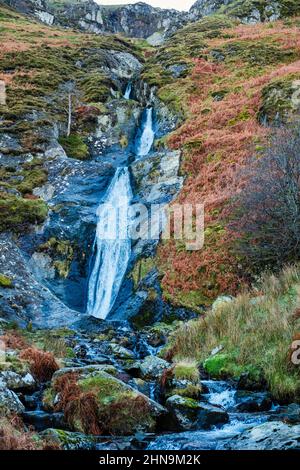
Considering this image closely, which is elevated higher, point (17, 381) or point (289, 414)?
Answer: point (17, 381)

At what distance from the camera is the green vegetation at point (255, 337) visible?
959cm

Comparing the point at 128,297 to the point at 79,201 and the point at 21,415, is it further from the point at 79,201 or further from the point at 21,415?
the point at 21,415

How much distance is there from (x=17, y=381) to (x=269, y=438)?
5.46 meters

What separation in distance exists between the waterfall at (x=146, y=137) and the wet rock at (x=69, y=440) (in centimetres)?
3060

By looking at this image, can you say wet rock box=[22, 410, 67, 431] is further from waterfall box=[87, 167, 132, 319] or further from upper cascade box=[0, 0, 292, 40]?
upper cascade box=[0, 0, 292, 40]

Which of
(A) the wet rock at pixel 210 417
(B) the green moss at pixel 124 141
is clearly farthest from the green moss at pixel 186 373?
(B) the green moss at pixel 124 141

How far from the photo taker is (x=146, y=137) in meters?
39.3

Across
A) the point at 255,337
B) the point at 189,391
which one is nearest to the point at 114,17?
the point at 255,337

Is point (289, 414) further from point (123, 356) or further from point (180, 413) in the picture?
point (123, 356)

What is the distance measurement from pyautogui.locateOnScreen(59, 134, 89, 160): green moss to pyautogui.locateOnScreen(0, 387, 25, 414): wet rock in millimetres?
28230

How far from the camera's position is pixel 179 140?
1300 inches

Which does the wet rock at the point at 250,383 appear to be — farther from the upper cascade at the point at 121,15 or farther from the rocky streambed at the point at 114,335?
the upper cascade at the point at 121,15

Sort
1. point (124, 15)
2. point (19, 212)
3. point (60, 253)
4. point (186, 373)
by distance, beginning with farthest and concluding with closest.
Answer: point (124, 15) → point (19, 212) → point (60, 253) → point (186, 373)

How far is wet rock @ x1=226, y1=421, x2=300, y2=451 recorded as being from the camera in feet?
22.3
